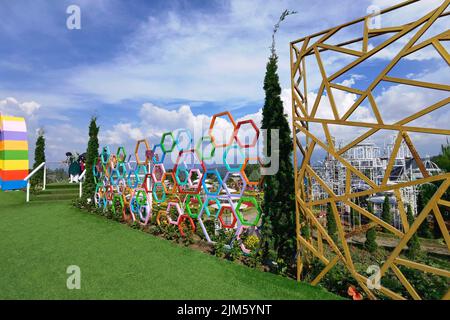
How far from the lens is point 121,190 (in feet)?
28.9

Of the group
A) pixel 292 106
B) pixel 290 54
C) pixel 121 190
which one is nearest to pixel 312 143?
pixel 292 106

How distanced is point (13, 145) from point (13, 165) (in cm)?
118

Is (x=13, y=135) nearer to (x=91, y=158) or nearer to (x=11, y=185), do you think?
(x=11, y=185)

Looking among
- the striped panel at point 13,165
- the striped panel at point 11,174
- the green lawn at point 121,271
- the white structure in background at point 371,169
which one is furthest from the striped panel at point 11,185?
the white structure in background at point 371,169

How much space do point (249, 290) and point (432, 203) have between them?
2.37m

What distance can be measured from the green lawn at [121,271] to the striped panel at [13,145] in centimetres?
1105

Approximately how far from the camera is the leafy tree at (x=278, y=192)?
4.42 meters

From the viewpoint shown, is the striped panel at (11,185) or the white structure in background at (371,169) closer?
the white structure in background at (371,169)

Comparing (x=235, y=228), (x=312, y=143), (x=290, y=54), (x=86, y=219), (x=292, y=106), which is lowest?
(x=86, y=219)

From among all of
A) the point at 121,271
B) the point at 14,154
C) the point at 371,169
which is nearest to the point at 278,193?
the point at 121,271

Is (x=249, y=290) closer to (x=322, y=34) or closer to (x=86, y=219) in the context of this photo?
(x=322, y=34)

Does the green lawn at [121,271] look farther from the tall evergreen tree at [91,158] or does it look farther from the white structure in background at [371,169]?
the white structure in background at [371,169]
